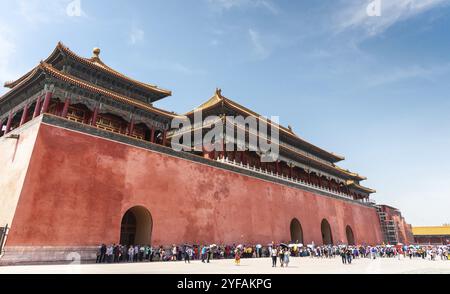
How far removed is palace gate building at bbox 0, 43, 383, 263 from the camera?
39.9ft

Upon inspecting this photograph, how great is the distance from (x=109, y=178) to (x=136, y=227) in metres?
3.58

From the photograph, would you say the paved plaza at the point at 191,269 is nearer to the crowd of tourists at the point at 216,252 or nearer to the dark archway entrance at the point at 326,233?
the crowd of tourists at the point at 216,252

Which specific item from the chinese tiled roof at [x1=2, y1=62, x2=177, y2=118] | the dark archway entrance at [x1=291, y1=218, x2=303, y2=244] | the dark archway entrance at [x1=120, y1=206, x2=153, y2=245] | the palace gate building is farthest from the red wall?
the chinese tiled roof at [x1=2, y1=62, x2=177, y2=118]

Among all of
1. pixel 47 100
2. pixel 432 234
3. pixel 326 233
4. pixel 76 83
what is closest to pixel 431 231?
pixel 432 234

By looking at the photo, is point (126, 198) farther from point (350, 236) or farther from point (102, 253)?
point (350, 236)

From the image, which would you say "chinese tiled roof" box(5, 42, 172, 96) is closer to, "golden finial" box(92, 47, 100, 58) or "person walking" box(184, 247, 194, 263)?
"golden finial" box(92, 47, 100, 58)

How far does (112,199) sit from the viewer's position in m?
14.1

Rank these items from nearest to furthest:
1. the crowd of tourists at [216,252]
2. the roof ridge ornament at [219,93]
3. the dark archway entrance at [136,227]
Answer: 1. the crowd of tourists at [216,252]
2. the dark archway entrance at [136,227]
3. the roof ridge ornament at [219,93]

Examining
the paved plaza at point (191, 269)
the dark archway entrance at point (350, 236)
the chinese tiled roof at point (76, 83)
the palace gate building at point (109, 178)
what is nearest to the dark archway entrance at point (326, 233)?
the palace gate building at point (109, 178)

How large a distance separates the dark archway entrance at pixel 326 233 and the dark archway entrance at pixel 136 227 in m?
19.6

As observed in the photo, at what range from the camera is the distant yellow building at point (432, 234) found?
154 feet

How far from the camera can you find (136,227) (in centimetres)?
1631

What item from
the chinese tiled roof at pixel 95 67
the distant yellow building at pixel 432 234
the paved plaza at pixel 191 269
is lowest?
the paved plaza at pixel 191 269
